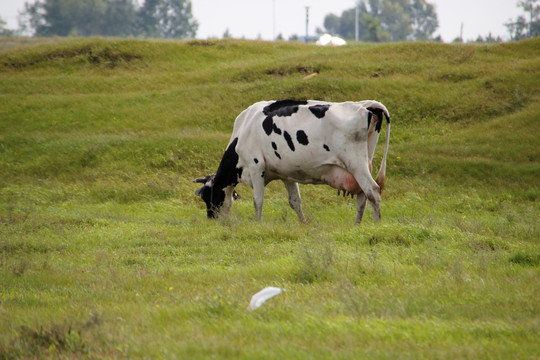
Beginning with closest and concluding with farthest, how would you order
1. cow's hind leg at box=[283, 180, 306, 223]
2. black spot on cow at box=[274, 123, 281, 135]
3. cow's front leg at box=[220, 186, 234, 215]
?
black spot on cow at box=[274, 123, 281, 135] < cow's hind leg at box=[283, 180, 306, 223] < cow's front leg at box=[220, 186, 234, 215]

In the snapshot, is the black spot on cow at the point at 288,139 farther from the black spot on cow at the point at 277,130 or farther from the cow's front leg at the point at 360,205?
the cow's front leg at the point at 360,205

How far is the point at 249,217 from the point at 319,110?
3.27 metres

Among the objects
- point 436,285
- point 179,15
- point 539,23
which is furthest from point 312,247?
point 179,15

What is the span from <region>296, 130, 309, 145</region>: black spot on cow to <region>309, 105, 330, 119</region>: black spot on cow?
0.46 m

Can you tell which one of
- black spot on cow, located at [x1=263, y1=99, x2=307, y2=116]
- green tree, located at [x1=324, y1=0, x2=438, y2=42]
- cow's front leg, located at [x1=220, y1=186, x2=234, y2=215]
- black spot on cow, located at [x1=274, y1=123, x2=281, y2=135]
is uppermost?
green tree, located at [x1=324, y1=0, x2=438, y2=42]

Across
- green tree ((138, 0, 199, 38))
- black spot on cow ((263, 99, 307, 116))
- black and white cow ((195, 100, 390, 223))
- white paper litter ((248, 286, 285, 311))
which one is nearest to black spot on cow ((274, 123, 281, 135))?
black and white cow ((195, 100, 390, 223))

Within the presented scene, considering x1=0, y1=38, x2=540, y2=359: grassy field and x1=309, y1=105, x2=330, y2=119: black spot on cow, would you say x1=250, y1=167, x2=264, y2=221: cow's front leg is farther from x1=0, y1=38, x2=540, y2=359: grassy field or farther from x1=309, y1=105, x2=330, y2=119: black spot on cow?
x1=309, y1=105, x2=330, y2=119: black spot on cow

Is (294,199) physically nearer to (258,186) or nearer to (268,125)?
(258,186)

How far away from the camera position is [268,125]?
43.3 feet

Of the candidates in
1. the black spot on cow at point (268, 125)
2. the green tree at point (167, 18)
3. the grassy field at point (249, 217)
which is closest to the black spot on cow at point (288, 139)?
the black spot on cow at point (268, 125)

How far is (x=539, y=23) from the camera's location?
92062mm

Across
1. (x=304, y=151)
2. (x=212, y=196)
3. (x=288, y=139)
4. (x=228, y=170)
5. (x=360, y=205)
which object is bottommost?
(x=212, y=196)

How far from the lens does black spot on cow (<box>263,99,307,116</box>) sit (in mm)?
13042

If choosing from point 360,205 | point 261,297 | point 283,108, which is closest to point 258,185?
point 283,108
